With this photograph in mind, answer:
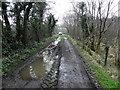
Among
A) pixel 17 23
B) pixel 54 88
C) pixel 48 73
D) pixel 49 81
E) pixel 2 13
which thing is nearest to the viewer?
pixel 54 88

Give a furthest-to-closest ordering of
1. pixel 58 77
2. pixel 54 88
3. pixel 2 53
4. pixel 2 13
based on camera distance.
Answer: pixel 2 13
pixel 2 53
pixel 58 77
pixel 54 88

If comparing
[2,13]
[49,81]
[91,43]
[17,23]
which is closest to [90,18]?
[91,43]

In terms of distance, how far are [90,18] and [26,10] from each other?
8.80 meters

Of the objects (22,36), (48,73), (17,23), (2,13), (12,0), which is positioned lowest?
(48,73)

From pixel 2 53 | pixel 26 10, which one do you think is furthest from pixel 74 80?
pixel 26 10

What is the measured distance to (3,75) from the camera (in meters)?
6.48

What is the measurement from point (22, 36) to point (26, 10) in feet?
10.1

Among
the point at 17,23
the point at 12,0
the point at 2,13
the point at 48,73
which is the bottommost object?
the point at 48,73

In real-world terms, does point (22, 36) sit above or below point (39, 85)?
above

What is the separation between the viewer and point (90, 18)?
17.6 meters

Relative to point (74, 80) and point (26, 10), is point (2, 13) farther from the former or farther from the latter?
point (74, 80)

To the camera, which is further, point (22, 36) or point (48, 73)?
point (22, 36)

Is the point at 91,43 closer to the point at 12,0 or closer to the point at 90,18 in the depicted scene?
the point at 90,18

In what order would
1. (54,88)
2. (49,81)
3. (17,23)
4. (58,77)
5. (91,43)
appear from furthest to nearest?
(91,43) → (17,23) → (58,77) → (49,81) → (54,88)
